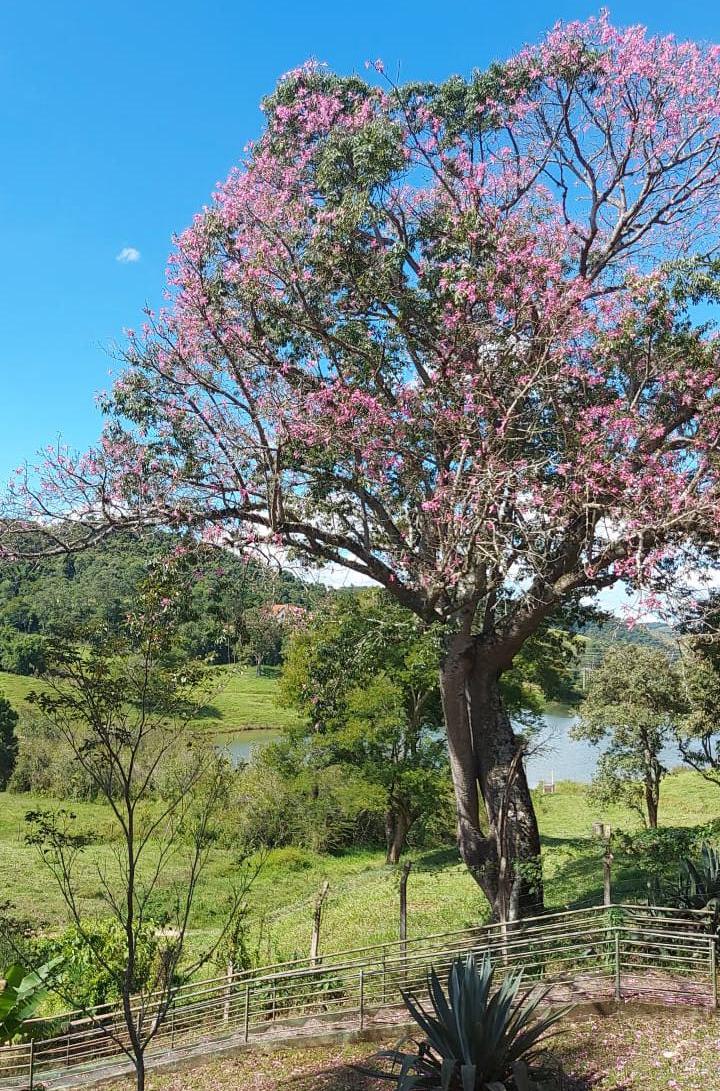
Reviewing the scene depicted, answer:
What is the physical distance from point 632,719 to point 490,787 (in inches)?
414

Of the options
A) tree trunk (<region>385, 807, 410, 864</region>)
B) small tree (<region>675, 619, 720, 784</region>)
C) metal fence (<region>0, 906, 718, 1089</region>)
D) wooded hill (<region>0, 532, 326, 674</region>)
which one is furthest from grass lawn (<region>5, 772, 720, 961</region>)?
wooded hill (<region>0, 532, 326, 674</region>)

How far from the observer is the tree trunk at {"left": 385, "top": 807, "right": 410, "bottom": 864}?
23.0 m

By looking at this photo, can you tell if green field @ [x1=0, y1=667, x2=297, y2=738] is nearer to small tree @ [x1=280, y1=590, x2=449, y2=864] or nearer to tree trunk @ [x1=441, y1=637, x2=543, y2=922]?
small tree @ [x1=280, y1=590, x2=449, y2=864]

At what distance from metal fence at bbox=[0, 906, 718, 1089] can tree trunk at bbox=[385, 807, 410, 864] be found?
1317 centimetres

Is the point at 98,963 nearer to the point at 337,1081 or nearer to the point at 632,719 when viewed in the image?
the point at 337,1081

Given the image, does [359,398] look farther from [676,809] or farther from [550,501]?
[676,809]

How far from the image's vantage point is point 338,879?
78.7 feet

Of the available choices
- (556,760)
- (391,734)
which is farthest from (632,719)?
(556,760)

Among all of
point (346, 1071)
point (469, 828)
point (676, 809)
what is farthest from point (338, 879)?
point (346, 1071)

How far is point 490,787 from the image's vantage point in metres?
9.96

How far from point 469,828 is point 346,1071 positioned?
3674mm

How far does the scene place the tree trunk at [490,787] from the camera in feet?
31.3

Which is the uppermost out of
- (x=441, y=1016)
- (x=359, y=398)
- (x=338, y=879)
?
(x=359, y=398)

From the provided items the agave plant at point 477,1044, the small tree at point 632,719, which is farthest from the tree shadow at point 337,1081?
the small tree at point 632,719
